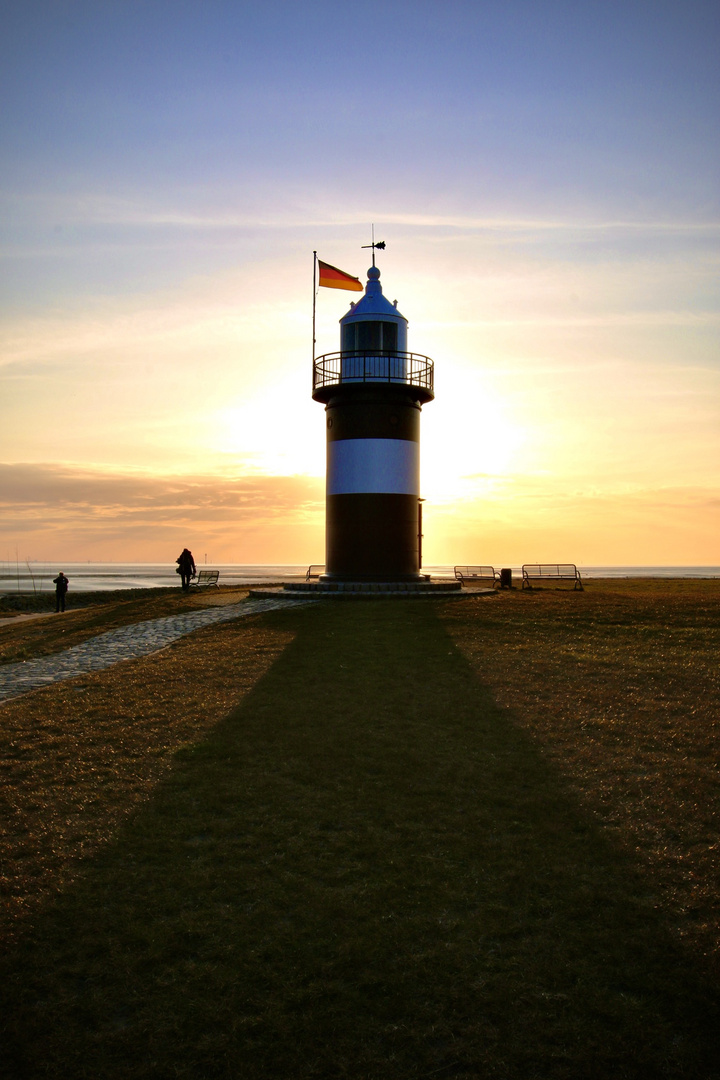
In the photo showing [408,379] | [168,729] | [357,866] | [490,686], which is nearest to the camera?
[357,866]

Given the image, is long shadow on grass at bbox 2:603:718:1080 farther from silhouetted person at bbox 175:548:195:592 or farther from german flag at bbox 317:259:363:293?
silhouetted person at bbox 175:548:195:592

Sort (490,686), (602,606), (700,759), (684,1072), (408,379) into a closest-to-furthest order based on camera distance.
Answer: (684,1072) → (700,759) → (490,686) → (602,606) → (408,379)

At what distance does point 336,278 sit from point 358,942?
24.7 meters

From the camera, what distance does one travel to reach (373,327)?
25.6 metres

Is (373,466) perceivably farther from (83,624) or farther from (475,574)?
(475,574)

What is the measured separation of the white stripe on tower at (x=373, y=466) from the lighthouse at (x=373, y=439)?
0.03 meters

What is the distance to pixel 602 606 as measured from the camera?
22.7 meters

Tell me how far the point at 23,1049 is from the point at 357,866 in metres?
3.02

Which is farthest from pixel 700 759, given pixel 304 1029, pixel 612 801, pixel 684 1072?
pixel 304 1029

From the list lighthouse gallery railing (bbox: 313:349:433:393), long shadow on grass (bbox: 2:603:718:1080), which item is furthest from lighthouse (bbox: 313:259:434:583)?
long shadow on grass (bbox: 2:603:718:1080)

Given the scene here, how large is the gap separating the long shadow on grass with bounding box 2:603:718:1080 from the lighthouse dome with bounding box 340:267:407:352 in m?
18.6

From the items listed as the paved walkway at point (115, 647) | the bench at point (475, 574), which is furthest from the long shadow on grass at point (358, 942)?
the bench at point (475, 574)

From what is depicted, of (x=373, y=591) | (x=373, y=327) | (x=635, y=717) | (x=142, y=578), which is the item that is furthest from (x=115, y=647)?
(x=142, y=578)

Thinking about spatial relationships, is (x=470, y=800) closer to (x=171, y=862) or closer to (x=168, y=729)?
(x=171, y=862)
